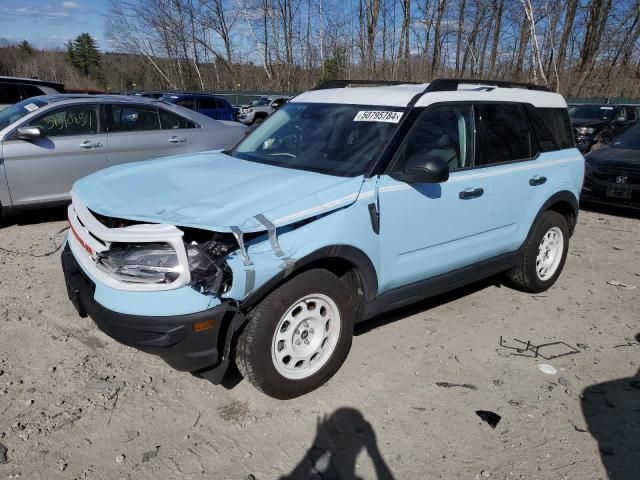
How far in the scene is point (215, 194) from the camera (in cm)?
297

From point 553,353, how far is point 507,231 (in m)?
1.02

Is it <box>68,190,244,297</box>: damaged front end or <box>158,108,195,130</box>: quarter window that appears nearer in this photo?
<box>68,190,244,297</box>: damaged front end

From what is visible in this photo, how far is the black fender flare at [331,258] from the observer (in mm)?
2693

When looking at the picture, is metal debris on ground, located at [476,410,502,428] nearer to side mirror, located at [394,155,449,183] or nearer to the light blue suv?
the light blue suv

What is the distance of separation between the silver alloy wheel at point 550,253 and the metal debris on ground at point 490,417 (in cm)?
208

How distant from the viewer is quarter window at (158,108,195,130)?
24.3ft

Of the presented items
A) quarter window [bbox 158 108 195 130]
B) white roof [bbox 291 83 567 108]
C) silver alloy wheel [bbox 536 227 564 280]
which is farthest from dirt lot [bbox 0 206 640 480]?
quarter window [bbox 158 108 195 130]

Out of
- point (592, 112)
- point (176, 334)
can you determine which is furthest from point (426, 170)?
point (592, 112)

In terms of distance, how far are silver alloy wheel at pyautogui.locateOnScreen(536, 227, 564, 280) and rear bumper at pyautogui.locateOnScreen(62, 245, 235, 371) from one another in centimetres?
330

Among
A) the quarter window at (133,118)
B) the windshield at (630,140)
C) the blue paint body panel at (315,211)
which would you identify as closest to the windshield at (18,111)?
the quarter window at (133,118)

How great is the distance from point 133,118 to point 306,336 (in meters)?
5.27

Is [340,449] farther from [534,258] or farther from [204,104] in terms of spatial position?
[204,104]

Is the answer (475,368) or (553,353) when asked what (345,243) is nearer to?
(475,368)

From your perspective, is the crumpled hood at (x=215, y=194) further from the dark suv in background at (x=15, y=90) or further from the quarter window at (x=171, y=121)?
the dark suv in background at (x=15, y=90)
